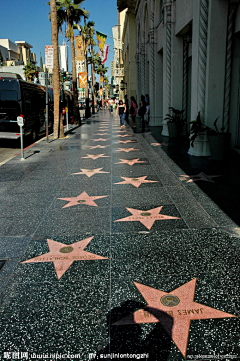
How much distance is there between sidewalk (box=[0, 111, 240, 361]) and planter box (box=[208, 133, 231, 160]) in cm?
226

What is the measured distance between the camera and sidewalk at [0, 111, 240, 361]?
9.23ft

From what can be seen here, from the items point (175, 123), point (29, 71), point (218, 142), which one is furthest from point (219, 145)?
point (29, 71)

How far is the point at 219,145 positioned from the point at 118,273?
23.0 feet

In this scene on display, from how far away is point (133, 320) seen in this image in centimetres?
306

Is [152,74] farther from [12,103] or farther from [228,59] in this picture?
[228,59]

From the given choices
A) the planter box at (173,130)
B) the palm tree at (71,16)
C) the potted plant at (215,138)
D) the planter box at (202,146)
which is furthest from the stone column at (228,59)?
the palm tree at (71,16)

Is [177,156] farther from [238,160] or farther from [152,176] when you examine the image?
[152,176]

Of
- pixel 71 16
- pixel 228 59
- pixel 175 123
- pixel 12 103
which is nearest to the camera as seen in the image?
pixel 228 59

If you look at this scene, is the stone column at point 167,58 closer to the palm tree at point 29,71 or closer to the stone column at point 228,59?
the stone column at point 228,59

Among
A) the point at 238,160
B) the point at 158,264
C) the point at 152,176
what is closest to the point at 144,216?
the point at 158,264

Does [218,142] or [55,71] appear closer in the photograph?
[218,142]

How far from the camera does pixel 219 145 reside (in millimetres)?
9930

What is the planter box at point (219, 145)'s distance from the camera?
9.73m

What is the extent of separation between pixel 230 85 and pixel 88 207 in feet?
21.9
